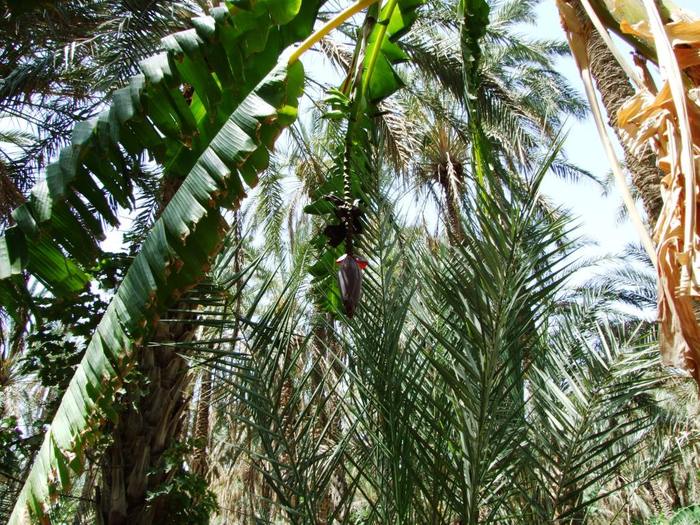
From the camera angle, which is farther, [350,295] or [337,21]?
[337,21]

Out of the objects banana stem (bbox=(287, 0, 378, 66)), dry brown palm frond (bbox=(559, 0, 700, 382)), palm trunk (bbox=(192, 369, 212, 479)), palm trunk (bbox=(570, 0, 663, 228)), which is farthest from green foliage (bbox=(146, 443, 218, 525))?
dry brown palm frond (bbox=(559, 0, 700, 382))

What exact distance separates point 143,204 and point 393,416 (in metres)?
5.20

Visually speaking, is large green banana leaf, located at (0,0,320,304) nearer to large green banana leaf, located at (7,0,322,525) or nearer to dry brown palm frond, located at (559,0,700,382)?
large green banana leaf, located at (7,0,322,525)

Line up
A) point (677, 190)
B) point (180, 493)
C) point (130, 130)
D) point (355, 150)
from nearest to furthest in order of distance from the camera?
point (677, 190), point (130, 130), point (355, 150), point (180, 493)

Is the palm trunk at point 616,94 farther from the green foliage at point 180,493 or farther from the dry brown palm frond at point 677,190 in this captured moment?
the green foliage at point 180,493

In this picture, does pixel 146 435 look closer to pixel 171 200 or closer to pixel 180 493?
pixel 180 493

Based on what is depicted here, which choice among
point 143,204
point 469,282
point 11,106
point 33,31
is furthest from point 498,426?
point 11,106

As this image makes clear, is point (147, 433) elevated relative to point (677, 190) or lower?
elevated

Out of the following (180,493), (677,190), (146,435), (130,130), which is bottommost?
(677,190)

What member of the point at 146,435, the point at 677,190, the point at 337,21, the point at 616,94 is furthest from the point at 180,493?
the point at 677,190

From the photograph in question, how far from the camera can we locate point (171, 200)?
96.8 inches

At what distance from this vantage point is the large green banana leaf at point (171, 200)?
7.32ft

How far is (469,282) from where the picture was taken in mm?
2570

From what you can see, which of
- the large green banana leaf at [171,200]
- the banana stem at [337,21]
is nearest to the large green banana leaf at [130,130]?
the large green banana leaf at [171,200]
